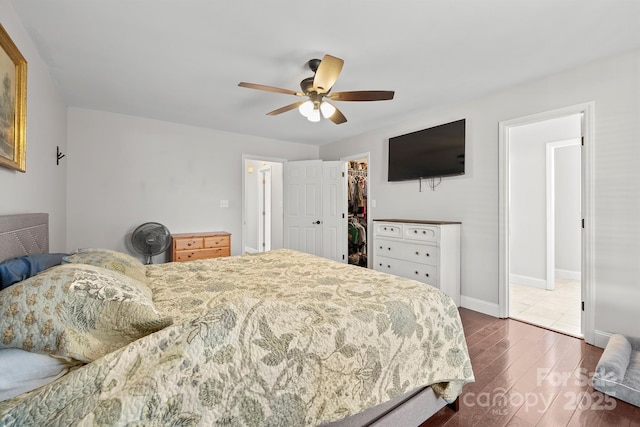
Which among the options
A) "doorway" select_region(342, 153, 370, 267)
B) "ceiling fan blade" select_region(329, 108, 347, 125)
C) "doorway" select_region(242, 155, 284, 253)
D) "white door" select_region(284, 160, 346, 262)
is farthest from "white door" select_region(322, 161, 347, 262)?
"ceiling fan blade" select_region(329, 108, 347, 125)

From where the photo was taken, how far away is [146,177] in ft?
12.6

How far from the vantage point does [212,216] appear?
14.3ft

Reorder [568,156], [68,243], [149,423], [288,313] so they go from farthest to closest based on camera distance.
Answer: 1. [568,156]
2. [68,243]
3. [288,313]
4. [149,423]

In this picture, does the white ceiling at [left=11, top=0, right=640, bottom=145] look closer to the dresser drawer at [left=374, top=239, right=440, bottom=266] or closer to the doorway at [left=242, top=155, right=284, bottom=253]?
the dresser drawer at [left=374, top=239, right=440, bottom=266]

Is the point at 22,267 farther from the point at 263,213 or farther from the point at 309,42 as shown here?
the point at 263,213

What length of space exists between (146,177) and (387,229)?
10.9 ft

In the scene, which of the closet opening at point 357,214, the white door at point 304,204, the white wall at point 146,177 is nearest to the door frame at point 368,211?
the closet opening at point 357,214

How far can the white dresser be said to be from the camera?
3096 millimetres

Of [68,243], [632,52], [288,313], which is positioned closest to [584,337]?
[632,52]

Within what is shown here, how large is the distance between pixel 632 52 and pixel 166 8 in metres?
3.40

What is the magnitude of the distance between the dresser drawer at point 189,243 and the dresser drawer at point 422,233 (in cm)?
270

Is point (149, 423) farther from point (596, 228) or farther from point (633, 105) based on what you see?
point (633, 105)

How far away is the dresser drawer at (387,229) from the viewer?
3.55 meters

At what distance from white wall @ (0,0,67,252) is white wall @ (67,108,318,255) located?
0.74ft
